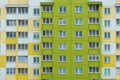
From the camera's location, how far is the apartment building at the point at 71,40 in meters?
73.6

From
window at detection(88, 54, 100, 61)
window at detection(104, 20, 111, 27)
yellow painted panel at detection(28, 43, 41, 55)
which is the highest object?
window at detection(104, 20, 111, 27)

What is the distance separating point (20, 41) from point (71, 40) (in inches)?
350

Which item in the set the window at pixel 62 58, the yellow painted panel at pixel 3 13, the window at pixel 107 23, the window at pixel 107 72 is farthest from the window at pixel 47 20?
the window at pixel 107 72

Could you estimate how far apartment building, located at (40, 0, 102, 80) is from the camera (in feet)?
242

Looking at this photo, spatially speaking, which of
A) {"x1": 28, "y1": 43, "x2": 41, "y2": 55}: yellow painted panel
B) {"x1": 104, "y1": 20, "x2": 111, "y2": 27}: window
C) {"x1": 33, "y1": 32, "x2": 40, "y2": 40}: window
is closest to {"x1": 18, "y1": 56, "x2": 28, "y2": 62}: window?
{"x1": 28, "y1": 43, "x2": 41, "y2": 55}: yellow painted panel

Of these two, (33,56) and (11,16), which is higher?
(11,16)

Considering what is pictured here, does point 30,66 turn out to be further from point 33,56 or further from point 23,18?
point 23,18

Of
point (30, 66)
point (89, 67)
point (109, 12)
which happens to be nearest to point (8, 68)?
point (30, 66)

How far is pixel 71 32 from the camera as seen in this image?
74.1m

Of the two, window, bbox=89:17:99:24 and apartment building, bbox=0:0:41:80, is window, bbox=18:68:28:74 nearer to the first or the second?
apartment building, bbox=0:0:41:80

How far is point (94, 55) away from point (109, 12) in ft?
25.4

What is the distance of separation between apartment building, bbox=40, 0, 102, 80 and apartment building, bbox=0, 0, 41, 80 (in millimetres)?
1912

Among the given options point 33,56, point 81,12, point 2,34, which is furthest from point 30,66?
point 81,12

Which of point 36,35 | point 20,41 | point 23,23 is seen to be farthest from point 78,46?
point 23,23
